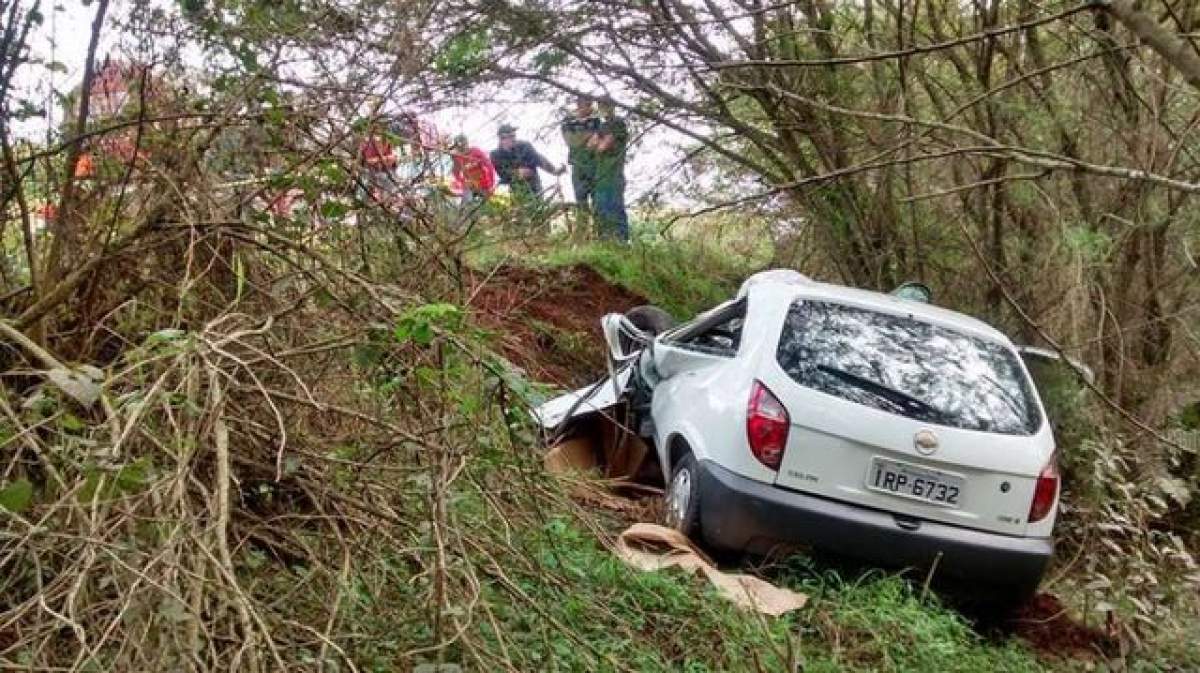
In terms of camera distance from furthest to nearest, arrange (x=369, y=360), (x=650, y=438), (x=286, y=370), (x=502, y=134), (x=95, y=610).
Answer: (x=502, y=134) → (x=650, y=438) → (x=369, y=360) → (x=286, y=370) → (x=95, y=610)

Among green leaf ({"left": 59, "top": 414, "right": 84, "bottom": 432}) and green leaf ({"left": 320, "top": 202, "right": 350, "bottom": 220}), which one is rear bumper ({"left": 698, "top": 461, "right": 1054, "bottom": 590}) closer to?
green leaf ({"left": 320, "top": 202, "right": 350, "bottom": 220})

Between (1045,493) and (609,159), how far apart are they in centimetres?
564

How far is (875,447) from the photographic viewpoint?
5.71m

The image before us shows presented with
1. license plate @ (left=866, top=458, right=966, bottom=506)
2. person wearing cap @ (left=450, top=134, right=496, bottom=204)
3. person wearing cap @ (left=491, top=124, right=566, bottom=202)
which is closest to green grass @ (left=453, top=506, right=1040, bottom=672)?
license plate @ (left=866, top=458, right=966, bottom=506)

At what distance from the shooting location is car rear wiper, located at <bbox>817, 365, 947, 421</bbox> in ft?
19.1

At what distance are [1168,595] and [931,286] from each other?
4162 millimetres

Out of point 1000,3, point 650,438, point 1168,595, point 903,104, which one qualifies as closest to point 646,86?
point 903,104

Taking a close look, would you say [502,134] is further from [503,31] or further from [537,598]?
[537,598]

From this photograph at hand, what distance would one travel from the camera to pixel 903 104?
9.10 m

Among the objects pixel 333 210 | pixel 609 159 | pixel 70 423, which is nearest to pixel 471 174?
pixel 333 210

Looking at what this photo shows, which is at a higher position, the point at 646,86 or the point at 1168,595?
the point at 646,86

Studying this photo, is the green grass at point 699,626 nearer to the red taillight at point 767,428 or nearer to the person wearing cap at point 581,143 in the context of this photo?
the red taillight at point 767,428

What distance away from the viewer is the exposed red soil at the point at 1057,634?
615 centimetres

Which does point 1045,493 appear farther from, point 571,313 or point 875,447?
point 571,313
